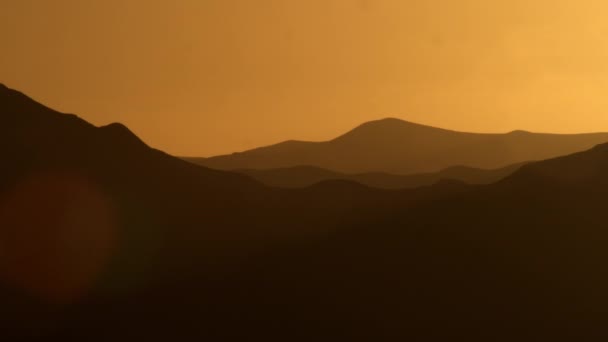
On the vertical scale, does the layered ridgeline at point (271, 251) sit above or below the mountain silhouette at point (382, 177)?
below

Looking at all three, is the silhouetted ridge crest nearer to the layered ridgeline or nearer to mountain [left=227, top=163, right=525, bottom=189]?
the layered ridgeline

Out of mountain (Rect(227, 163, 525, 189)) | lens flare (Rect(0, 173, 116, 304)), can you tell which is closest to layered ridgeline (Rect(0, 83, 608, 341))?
lens flare (Rect(0, 173, 116, 304))

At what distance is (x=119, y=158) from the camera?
8131cm

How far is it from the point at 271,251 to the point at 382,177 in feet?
240

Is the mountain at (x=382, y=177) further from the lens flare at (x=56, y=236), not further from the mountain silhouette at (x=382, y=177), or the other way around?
the lens flare at (x=56, y=236)

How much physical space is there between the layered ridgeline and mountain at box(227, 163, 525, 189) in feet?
131

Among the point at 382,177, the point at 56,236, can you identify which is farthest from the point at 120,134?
the point at 382,177

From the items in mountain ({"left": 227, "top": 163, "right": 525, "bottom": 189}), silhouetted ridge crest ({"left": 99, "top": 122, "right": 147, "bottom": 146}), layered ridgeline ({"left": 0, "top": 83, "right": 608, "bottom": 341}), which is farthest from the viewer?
mountain ({"left": 227, "top": 163, "right": 525, "bottom": 189})

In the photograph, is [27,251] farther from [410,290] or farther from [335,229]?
[410,290]

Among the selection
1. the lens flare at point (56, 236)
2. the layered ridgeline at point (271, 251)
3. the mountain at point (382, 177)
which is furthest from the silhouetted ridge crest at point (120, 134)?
the mountain at point (382, 177)

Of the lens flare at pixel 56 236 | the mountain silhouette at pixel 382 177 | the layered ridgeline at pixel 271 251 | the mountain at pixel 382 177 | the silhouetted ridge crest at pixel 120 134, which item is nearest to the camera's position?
the layered ridgeline at pixel 271 251

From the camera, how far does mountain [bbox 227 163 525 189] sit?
126625mm

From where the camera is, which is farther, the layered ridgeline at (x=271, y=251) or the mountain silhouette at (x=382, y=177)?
the mountain silhouette at (x=382, y=177)

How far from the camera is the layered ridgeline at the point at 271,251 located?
198 feet
